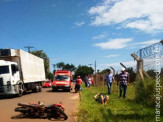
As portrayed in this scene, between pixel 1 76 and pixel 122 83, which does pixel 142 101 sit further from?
pixel 1 76

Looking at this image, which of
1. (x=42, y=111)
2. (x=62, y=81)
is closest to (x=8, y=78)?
(x=62, y=81)

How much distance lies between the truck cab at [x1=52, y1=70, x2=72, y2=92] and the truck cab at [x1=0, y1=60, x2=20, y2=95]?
23.9 feet

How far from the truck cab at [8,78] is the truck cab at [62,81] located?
23.9 ft

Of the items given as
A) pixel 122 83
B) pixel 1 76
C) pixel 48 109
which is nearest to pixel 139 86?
pixel 122 83

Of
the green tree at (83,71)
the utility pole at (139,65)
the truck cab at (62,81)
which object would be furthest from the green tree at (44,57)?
the utility pole at (139,65)

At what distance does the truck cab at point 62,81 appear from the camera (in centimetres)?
2705

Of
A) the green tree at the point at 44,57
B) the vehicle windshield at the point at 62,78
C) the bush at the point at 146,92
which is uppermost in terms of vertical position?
the green tree at the point at 44,57

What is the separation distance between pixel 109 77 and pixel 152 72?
6.44 metres

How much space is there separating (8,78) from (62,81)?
8512mm

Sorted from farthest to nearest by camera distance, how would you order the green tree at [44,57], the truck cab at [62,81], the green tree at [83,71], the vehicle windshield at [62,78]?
the green tree at [83,71] < the green tree at [44,57] < the vehicle windshield at [62,78] < the truck cab at [62,81]

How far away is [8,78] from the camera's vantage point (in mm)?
19734

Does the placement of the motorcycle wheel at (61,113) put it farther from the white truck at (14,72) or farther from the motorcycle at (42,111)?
the white truck at (14,72)

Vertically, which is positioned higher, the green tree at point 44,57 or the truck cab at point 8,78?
the green tree at point 44,57

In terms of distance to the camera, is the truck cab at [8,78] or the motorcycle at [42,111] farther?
the truck cab at [8,78]
